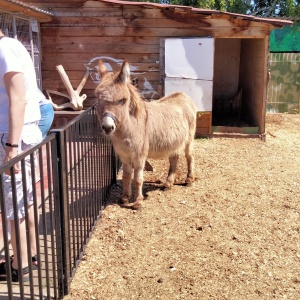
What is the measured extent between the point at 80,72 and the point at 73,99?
2.34 feet

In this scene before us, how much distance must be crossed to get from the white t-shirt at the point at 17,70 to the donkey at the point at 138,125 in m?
1.24

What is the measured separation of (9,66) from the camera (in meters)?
2.61

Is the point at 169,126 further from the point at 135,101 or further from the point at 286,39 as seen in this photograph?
the point at 286,39

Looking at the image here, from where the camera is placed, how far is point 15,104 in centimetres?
262

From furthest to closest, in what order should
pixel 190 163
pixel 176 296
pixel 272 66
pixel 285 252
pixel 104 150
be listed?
pixel 272 66
pixel 190 163
pixel 104 150
pixel 285 252
pixel 176 296

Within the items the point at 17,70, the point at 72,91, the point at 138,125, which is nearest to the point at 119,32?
the point at 72,91

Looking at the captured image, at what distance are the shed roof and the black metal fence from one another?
3.15 metres

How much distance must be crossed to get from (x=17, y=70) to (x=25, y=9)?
16.9ft

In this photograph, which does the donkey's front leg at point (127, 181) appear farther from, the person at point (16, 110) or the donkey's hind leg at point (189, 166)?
the person at point (16, 110)

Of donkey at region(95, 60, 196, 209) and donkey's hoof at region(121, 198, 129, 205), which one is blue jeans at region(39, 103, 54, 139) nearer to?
donkey at region(95, 60, 196, 209)

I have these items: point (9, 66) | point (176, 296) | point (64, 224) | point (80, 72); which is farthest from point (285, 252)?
point (80, 72)

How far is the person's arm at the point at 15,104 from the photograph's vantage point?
2617 mm

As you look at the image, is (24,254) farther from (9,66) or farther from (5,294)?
(9,66)

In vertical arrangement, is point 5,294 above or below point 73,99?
below
